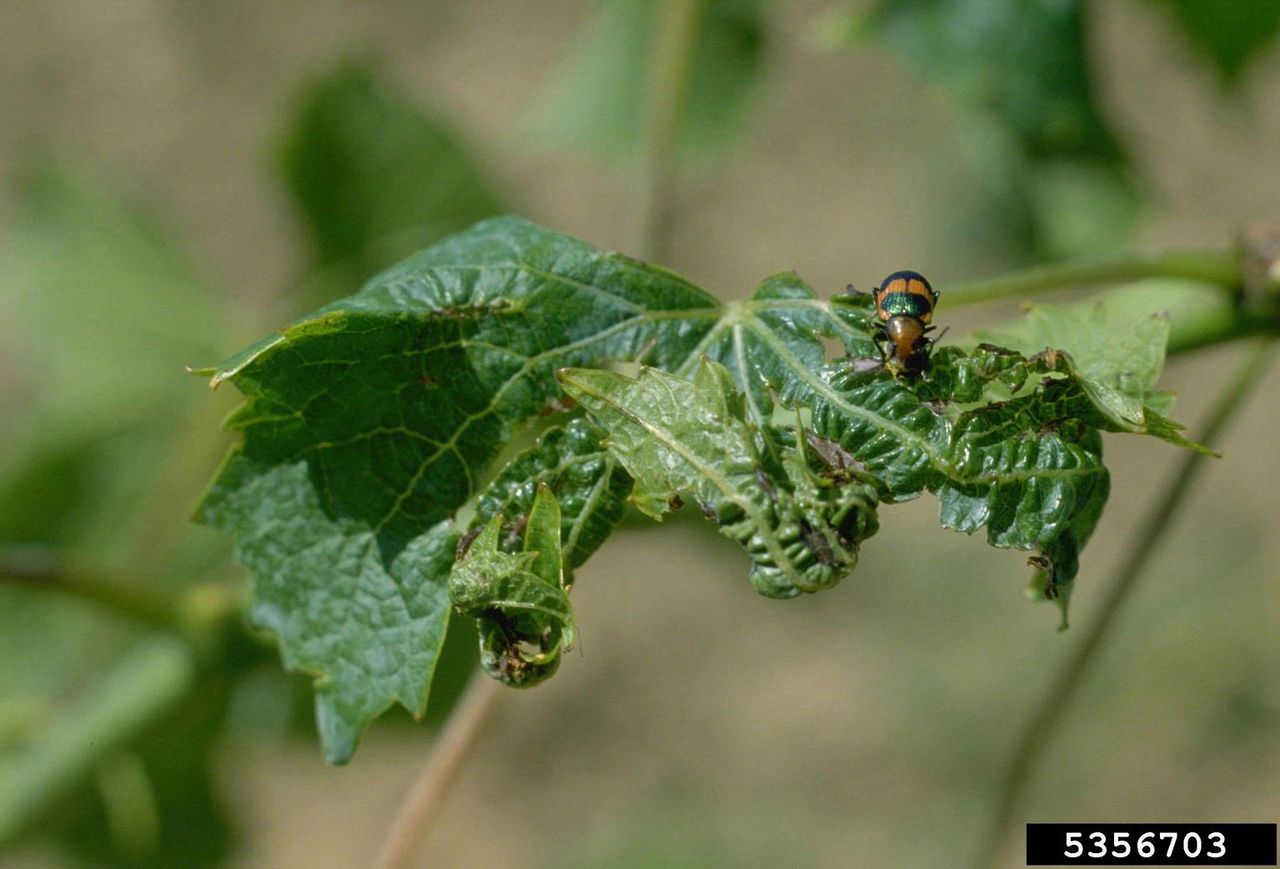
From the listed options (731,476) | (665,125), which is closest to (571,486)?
(731,476)

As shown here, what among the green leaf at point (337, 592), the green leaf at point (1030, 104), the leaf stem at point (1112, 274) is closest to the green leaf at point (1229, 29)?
the green leaf at point (1030, 104)

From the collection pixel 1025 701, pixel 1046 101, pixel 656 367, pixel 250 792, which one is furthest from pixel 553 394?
pixel 250 792

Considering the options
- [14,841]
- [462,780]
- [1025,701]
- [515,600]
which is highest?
[515,600]

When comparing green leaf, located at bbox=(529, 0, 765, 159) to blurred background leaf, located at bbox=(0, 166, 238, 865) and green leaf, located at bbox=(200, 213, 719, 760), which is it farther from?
green leaf, located at bbox=(200, 213, 719, 760)

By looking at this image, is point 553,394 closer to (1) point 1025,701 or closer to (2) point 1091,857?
(2) point 1091,857

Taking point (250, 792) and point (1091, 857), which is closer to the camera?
point (1091, 857)
